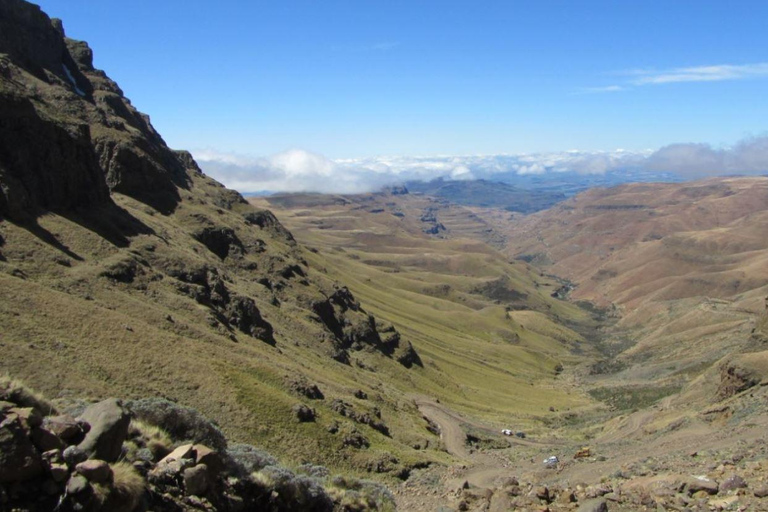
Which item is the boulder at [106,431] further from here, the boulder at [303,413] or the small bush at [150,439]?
the boulder at [303,413]

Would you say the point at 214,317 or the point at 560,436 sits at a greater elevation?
the point at 214,317

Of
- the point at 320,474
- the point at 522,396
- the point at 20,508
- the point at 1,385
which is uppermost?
the point at 1,385

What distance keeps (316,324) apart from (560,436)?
42223 millimetres

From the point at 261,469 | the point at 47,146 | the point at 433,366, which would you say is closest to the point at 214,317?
the point at 47,146

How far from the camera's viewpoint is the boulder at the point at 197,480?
14773mm

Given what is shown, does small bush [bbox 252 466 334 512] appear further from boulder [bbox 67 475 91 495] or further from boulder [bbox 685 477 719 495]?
boulder [bbox 685 477 719 495]

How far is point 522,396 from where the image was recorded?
13100 centimetres

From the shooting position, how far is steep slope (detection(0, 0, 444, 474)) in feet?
134

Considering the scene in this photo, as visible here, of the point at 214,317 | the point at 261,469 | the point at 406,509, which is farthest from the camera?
the point at 214,317

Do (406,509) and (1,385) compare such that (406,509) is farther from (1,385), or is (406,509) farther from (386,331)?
(386,331)

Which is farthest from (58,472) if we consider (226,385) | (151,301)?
(151,301)

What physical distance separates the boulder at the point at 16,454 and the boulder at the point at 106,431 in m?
1.37

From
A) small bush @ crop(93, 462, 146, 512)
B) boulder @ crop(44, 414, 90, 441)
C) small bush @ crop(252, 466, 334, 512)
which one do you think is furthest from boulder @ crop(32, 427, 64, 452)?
small bush @ crop(252, 466, 334, 512)

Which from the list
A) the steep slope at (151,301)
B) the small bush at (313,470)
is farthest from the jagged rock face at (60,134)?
the small bush at (313,470)
